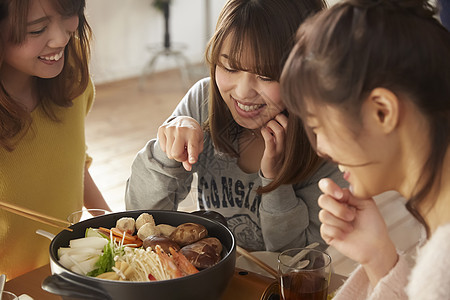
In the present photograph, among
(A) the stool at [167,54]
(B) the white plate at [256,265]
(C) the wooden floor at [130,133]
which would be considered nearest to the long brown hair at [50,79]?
(B) the white plate at [256,265]

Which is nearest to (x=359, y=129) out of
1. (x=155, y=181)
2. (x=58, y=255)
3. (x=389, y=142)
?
(x=389, y=142)

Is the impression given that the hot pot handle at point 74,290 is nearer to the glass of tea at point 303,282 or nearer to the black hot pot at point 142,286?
the black hot pot at point 142,286

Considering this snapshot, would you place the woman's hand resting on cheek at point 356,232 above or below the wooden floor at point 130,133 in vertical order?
above

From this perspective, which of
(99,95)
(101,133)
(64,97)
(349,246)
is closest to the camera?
(349,246)

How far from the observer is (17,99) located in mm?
1568

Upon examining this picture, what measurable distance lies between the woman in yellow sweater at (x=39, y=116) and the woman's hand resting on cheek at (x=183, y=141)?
356mm

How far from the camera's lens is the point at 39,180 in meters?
1.59

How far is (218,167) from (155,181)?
0.60 feet

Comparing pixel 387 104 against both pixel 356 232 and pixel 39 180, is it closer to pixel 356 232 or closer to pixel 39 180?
pixel 356 232

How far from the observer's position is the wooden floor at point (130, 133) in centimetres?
299

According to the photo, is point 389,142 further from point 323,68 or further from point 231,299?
point 231,299

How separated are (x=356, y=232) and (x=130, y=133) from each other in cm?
366

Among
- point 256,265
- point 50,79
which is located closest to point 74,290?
point 256,265

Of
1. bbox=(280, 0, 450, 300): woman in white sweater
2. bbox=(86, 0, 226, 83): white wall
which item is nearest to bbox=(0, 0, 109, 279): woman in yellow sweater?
bbox=(280, 0, 450, 300): woman in white sweater
